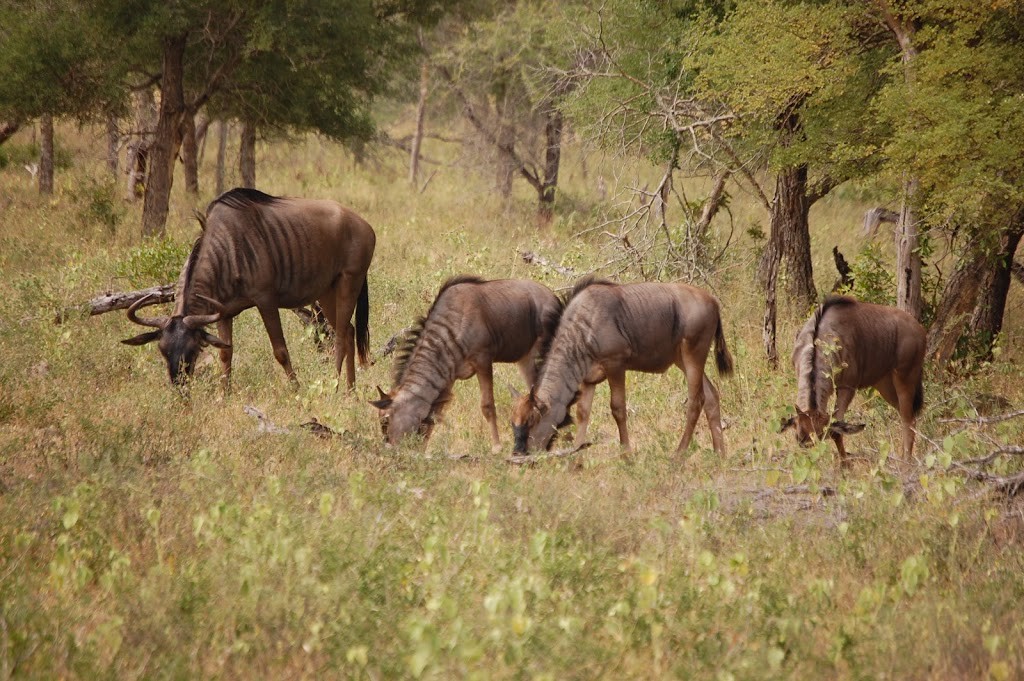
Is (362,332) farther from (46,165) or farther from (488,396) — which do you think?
(46,165)

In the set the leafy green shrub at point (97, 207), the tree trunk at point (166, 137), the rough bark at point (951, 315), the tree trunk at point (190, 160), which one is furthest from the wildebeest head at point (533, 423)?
the tree trunk at point (190, 160)

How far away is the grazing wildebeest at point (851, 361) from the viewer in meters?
7.70

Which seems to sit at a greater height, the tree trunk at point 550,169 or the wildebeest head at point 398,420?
the tree trunk at point 550,169

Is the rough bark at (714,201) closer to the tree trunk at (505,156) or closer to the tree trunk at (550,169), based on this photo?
the tree trunk at (550,169)

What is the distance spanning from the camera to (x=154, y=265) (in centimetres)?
1212

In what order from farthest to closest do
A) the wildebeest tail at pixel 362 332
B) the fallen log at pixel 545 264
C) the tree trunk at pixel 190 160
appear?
1. the tree trunk at pixel 190 160
2. the fallen log at pixel 545 264
3. the wildebeest tail at pixel 362 332

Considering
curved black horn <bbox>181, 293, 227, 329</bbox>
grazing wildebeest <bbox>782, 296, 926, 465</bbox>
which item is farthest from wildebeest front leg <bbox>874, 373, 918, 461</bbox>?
curved black horn <bbox>181, 293, 227, 329</bbox>

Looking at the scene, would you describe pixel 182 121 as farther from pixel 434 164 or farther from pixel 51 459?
pixel 434 164

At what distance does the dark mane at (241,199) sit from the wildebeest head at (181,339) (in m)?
1.57

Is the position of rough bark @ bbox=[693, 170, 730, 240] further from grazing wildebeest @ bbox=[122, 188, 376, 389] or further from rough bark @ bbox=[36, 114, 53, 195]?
rough bark @ bbox=[36, 114, 53, 195]

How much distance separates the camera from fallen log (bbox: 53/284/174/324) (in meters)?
10.4

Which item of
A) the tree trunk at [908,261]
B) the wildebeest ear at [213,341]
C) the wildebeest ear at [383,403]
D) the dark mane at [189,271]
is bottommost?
the wildebeest ear at [383,403]

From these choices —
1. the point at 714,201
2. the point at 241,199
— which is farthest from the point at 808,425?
the point at 714,201

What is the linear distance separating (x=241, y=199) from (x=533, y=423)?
13.7ft
